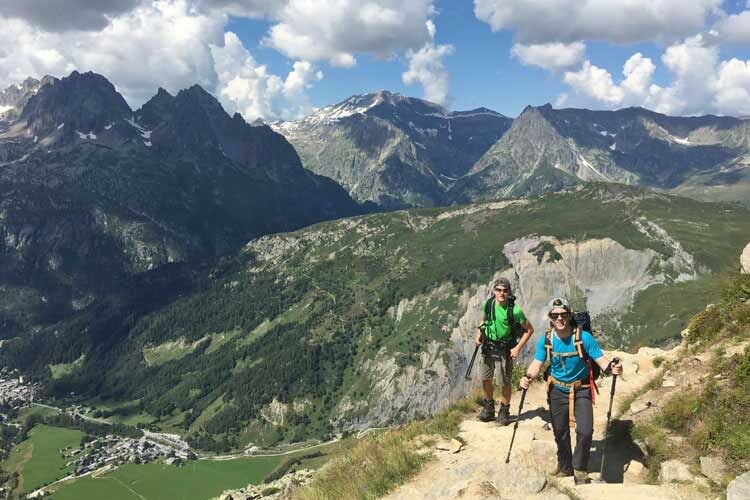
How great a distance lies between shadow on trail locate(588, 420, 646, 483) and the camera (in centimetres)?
1415

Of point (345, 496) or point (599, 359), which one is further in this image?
point (345, 496)

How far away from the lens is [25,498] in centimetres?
16975

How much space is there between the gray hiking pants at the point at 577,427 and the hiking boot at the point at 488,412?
4674 millimetres

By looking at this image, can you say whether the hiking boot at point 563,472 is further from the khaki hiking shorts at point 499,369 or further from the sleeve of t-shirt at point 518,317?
the sleeve of t-shirt at point 518,317

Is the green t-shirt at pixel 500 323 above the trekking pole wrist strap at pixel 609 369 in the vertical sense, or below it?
above

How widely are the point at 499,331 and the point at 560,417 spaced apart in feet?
13.2

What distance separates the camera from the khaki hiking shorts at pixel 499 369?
56.9ft

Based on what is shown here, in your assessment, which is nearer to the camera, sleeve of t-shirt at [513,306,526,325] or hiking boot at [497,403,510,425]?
sleeve of t-shirt at [513,306,526,325]

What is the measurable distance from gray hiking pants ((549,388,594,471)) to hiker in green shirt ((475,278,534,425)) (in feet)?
9.60

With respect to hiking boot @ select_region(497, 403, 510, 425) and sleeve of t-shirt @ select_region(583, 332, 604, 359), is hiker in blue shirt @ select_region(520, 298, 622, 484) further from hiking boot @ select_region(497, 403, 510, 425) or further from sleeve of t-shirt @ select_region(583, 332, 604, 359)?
hiking boot @ select_region(497, 403, 510, 425)

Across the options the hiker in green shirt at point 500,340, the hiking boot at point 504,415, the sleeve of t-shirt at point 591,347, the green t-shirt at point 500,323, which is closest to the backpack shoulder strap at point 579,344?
the sleeve of t-shirt at point 591,347

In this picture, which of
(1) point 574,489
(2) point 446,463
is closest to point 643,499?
(1) point 574,489

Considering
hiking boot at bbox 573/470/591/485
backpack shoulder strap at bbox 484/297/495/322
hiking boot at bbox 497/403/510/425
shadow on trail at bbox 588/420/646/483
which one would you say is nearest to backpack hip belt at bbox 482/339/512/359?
backpack shoulder strap at bbox 484/297/495/322

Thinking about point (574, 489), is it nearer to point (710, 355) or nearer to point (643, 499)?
point (643, 499)
